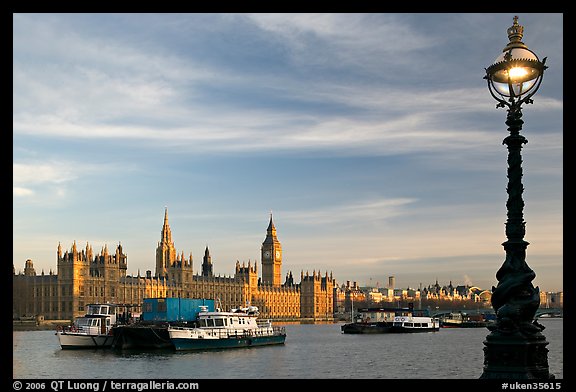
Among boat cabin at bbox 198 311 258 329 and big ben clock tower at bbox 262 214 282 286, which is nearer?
boat cabin at bbox 198 311 258 329

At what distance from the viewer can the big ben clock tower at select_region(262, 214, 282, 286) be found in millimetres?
186875

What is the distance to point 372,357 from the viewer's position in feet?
168

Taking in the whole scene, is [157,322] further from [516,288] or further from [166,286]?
[166,286]

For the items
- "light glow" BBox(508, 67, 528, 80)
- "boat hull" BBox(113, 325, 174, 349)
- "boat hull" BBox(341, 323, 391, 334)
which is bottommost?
"boat hull" BBox(341, 323, 391, 334)

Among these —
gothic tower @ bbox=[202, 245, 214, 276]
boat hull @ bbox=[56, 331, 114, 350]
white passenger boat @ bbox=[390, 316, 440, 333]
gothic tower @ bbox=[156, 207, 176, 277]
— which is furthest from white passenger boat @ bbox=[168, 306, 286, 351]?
gothic tower @ bbox=[202, 245, 214, 276]

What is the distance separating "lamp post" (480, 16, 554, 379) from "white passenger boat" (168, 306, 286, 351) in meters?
44.5

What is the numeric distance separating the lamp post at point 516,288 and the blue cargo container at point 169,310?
50.6 metres

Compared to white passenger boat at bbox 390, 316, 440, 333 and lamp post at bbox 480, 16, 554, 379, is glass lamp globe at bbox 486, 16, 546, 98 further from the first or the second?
white passenger boat at bbox 390, 316, 440, 333

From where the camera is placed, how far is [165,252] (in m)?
150

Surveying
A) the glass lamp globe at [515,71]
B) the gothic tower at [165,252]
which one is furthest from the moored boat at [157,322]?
the gothic tower at [165,252]

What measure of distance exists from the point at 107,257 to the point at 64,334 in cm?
6932
